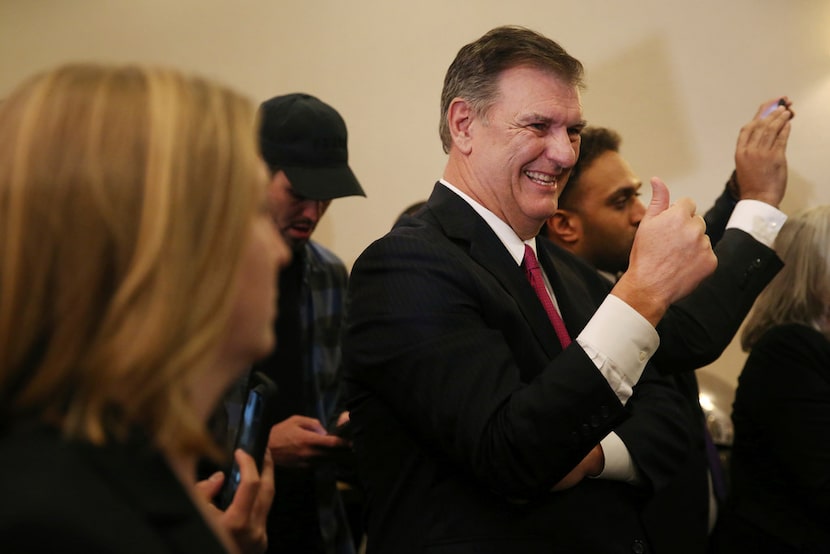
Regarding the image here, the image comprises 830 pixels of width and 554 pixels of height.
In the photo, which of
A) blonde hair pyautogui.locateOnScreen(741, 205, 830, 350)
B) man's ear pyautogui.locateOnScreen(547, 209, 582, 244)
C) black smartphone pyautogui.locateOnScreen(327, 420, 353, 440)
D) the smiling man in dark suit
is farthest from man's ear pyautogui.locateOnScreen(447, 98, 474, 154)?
blonde hair pyautogui.locateOnScreen(741, 205, 830, 350)

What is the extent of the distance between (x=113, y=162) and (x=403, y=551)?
805 millimetres

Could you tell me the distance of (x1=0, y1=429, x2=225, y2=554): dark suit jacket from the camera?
63 cm

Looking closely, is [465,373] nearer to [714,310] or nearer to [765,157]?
[714,310]

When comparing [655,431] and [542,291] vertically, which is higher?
[542,291]

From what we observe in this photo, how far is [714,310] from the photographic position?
6.22ft

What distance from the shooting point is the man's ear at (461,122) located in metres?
1.63

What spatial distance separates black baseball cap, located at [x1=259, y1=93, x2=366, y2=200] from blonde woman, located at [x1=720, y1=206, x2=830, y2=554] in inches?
42.7

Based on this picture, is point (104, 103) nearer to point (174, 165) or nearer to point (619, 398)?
point (174, 165)

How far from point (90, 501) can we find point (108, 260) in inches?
7.0

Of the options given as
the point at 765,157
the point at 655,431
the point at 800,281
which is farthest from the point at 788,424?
the point at 655,431

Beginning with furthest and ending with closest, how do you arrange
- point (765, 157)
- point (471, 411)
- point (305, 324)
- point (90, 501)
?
point (305, 324), point (765, 157), point (471, 411), point (90, 501)

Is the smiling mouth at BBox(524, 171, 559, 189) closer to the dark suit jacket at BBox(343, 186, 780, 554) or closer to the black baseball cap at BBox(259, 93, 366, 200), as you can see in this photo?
the dark suit jacket at BBox(343, 186, 780, 554)

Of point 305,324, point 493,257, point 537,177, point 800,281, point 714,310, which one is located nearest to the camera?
point 493,257

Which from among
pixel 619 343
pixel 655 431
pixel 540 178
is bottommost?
pixel 655 431
